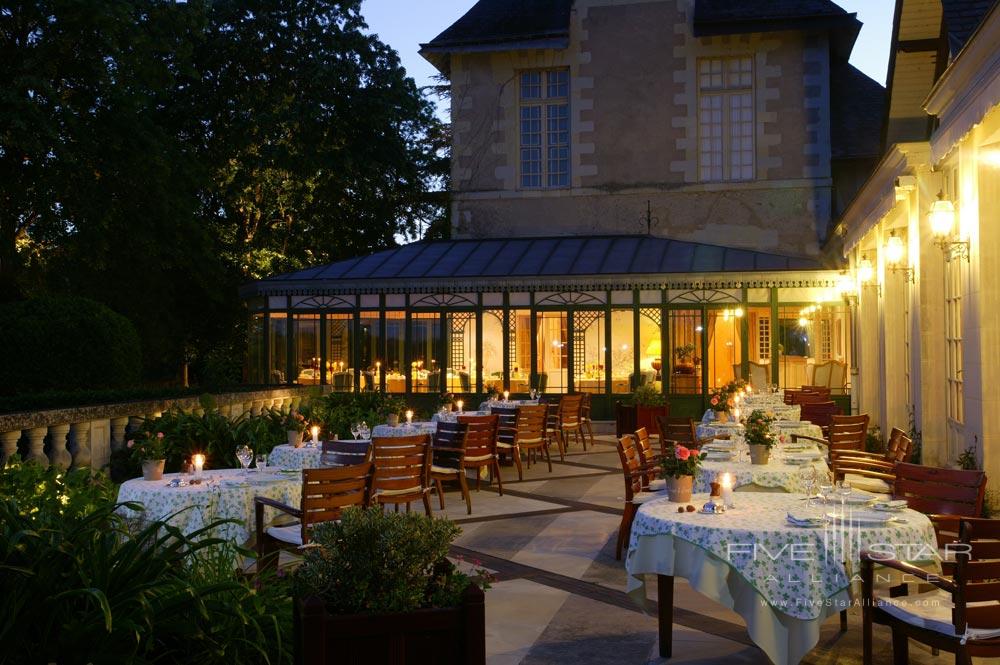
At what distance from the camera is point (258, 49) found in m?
25.9

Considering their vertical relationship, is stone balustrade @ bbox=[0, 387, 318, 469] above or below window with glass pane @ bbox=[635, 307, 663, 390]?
below

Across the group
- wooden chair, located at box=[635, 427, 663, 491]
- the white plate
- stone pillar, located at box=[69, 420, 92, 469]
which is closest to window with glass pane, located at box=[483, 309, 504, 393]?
wooden chair, located at box=[635, 427, 663, 491]

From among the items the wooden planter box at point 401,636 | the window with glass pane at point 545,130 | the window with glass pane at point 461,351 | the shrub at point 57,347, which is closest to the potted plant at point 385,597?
the wooden planter box at point 401,636

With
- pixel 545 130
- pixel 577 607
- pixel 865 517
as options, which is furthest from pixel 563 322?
pixel 865 517

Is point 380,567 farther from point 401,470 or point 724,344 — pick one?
point 724,344

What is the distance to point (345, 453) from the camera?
8211 mm

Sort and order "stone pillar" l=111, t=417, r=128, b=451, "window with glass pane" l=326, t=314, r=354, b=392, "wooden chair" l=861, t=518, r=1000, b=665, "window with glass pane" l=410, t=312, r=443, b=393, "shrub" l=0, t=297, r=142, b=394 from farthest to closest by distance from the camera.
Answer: "window with glass pane" l=326, t=314, r=354, b=392
"window with glass pane" l=410, t=312, r=443, b=393
"shrub" l=0, t=297, r=142, b=394
"stone pillar" l=111, t=417, r=128, b=451
"wooden chair" l=861, t=518, r=1000, b=665

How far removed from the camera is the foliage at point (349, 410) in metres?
11.9

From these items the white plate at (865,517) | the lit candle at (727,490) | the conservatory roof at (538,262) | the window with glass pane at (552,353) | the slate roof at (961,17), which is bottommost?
the white plate at (865,517)

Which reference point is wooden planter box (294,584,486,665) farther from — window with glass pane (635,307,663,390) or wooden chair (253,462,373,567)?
window with glass pane (635,307,663,390)

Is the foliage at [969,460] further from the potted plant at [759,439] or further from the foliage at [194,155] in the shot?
the foliage at [194,155]

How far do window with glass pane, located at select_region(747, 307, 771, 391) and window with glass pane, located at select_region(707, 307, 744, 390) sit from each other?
22 centimetres

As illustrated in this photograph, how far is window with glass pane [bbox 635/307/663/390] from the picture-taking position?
63.5ft

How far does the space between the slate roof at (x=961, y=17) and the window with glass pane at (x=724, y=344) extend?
1098 centimetres
